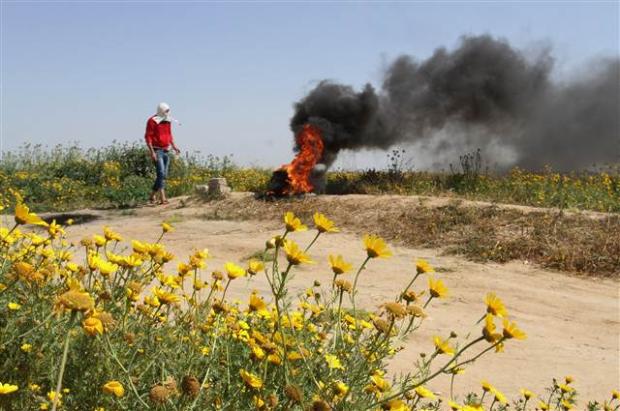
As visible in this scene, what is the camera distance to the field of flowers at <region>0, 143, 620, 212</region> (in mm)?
11672

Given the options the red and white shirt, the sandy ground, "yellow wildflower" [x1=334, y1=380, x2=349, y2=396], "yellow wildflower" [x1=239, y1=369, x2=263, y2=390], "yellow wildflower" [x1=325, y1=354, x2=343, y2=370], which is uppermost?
the red and white shirt

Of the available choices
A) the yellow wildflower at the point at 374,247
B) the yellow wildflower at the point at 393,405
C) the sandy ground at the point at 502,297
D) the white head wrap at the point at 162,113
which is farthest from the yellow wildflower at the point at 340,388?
the white head wrap at the point at 162,113

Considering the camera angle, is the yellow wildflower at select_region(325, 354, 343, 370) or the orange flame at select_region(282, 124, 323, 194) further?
the orange flame at select_region(282, 124, 323, 194)

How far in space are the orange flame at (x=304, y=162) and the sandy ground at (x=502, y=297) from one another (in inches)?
80.2

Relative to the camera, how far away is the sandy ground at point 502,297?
13.5ft

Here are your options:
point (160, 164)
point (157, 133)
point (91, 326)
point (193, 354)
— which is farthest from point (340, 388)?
point (157, 133)

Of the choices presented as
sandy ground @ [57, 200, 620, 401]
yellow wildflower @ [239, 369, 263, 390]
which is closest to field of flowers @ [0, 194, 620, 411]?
yellow wildflower @ [239, 369, 263, 390]

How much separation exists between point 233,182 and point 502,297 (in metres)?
11.3

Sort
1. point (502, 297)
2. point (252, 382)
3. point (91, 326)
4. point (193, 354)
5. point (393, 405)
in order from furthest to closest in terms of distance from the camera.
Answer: point (502, 297) < point (193, 354) < point (393, 405) < point (252, 382) < point (91, 326)

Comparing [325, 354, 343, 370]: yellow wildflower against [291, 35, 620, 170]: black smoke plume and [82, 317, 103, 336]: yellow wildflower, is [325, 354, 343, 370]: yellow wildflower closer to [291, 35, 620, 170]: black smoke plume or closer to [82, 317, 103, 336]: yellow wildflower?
[82, 317, 103, 336]: yellow wildflower

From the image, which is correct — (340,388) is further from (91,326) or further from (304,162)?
(304,162)

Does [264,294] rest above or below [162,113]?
below

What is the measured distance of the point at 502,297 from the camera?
631cm

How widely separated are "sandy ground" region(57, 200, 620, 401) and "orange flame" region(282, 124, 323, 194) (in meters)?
2.04
